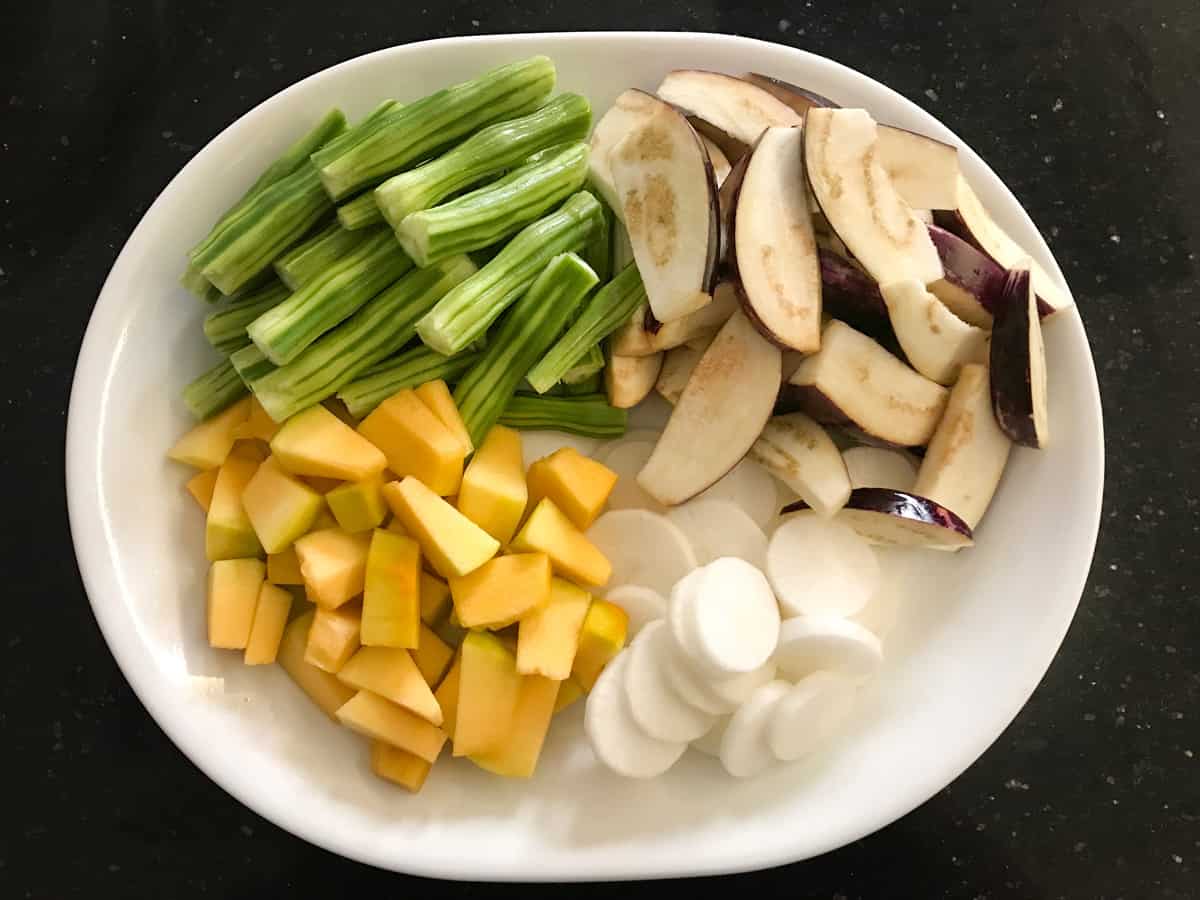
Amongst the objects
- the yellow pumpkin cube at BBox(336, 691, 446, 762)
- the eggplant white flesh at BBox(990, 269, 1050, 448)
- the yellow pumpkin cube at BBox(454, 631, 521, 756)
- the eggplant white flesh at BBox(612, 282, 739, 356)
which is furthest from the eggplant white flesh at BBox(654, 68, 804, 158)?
the yellow pumpkin cube at BBox(336, 691, 446, 762)

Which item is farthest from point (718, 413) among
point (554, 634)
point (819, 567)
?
point (554, 634)

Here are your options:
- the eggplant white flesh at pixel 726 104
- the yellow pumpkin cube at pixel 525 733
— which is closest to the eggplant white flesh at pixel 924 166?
the eggplant white flesh at pixel 726 104

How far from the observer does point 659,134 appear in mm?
1175

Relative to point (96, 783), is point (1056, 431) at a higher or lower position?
higher

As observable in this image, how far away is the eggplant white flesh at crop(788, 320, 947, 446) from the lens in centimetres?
120

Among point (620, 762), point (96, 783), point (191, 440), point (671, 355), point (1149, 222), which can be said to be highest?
point (1149, 222)

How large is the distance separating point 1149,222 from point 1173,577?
51 cm

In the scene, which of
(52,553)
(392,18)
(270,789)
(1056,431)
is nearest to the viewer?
(270,789)

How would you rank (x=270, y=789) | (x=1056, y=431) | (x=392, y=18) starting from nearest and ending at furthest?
(x=270, y=789)
(x=1056, y=431)
(x=392, y=18)

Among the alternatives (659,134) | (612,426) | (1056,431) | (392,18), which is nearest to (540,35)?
(659,134)

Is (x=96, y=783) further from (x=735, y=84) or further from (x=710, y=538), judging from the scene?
(x=735, y=84)

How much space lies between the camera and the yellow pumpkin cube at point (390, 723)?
1151 millimetres

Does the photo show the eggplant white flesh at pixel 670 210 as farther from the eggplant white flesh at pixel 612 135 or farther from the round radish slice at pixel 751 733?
the round radish slice at pixel 751 733

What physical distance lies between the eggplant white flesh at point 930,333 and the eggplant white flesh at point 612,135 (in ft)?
1.12
